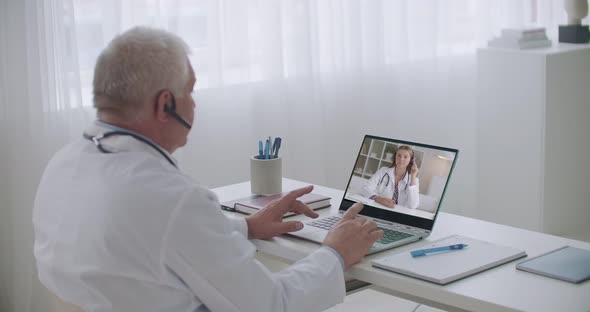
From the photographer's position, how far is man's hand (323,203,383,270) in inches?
74.4

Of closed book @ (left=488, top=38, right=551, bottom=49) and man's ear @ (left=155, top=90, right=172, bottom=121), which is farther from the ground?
closed book @ (left=488, top=38, right=551, bottom=49)

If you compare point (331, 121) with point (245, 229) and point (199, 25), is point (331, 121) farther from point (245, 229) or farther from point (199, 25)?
point (245, 229)

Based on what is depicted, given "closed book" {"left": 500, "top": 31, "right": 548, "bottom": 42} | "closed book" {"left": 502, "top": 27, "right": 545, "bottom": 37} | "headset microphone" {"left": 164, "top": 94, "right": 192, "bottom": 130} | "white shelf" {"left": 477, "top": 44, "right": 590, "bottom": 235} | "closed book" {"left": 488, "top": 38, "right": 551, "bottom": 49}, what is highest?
"closed book" {"left": 502, "top": 27, "right": 545, "bottom": 37}

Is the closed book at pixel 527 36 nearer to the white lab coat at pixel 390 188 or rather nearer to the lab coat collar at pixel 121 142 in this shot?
the white lab coat at pixel 390 188

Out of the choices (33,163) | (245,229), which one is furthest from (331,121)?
(245,229)

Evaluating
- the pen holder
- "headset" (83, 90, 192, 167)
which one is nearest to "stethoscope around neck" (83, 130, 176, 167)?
"headset" (83, 90, 192, 167)

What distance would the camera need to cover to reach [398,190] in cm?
215

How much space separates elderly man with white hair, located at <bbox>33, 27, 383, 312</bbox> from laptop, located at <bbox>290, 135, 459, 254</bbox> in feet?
1.08

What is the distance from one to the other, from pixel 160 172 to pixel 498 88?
9.35 feet

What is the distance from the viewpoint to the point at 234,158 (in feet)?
12.5

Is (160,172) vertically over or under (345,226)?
over

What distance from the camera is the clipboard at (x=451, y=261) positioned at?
1.78 meters

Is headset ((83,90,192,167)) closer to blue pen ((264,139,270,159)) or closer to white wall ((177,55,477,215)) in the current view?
blue pen ((264,139,270,159))

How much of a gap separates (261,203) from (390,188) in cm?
40
